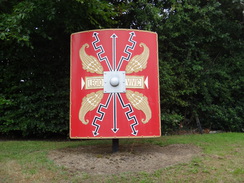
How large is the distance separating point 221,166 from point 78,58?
321 cm

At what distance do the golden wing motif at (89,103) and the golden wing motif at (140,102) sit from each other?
0.54 m

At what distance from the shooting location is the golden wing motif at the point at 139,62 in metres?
5.19

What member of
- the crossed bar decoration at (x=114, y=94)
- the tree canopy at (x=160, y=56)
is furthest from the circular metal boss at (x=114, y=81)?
the tree canopy at (x=160, y=56)

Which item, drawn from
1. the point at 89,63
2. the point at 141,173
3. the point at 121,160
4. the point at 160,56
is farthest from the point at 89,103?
the point at 160,56

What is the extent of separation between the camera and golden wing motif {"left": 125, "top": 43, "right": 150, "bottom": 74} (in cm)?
519

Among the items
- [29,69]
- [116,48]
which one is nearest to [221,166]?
[116,48]

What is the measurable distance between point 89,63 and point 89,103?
2.52 ft

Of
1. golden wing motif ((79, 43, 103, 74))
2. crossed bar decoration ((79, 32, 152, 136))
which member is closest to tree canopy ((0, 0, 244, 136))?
golden wing motif ((79, 43, 103, 74))

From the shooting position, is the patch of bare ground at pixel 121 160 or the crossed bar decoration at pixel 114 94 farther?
the crossed bar decoration at pixel 114 94

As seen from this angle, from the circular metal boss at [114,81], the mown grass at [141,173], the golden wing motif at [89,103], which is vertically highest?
the circular metal boss at [114,81]

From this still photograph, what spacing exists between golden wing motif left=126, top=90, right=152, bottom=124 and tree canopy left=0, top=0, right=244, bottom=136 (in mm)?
2672

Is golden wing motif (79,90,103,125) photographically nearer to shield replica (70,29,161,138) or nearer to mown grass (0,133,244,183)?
shield replica (70,29,161,138)

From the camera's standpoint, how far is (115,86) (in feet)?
16.8

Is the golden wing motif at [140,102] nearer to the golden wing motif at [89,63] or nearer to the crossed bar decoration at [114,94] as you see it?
the crossed bar decoration at [114,94]
